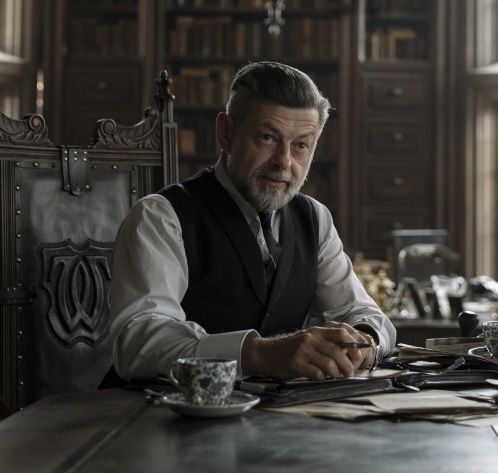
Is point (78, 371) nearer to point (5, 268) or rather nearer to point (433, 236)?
point (5, 268)

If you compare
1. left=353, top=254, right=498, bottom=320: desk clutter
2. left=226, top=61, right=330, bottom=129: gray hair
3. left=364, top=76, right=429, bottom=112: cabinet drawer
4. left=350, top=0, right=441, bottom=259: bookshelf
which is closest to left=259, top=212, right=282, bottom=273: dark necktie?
left=226, top=61, right=330, bottom=129: gray hair

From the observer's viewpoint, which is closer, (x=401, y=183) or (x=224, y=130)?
(x=224, y=130)

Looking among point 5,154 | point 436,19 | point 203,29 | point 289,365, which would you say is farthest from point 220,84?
point 289,365

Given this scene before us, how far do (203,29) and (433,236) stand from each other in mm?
2240

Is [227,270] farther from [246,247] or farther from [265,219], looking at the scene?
[265,219]

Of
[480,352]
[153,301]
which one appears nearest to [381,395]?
[480,352]

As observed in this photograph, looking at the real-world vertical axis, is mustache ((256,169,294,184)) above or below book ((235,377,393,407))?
above

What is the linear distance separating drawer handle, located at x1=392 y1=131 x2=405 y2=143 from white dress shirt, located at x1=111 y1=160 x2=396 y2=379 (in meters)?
4.22

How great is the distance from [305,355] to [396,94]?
17.0ft

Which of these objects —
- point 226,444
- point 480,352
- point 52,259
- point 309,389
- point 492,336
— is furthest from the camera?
point 52,259

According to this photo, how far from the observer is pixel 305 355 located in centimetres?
158

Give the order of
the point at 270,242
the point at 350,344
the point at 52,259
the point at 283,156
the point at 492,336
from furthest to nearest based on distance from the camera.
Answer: the point at 52,259 < the point at 270,242 < the point at 283,156 < the point at 492,336 < the point at 350,344

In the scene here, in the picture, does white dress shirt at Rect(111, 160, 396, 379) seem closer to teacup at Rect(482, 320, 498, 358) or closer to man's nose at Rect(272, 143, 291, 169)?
man's nose at Rect(272, 143, 291, 169)

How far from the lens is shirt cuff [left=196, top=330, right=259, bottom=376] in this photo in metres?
1.67
